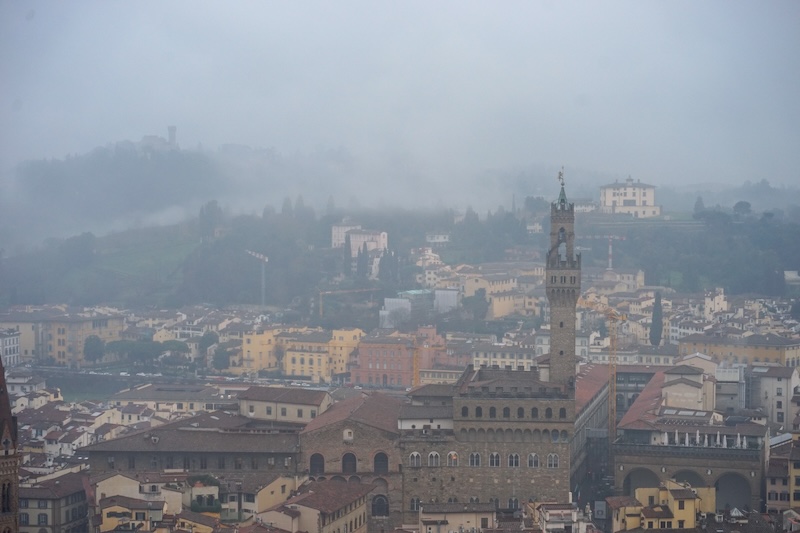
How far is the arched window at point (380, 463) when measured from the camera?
3192 cm

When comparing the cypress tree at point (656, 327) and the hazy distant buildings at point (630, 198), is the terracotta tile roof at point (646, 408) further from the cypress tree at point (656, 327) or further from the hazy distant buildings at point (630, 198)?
the hazy distant buildings at point (630, 198)

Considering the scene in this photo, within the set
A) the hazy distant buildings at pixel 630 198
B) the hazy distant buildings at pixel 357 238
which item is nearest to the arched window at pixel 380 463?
the hazy distant buildings at pixel 357 238

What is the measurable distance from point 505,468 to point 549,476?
0.98 m

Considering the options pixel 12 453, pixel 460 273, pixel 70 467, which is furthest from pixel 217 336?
pixel 12 453

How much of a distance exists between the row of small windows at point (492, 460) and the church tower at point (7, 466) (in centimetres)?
1216

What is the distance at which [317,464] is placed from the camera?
32000 millimetres

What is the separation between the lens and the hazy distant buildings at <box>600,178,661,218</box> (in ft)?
324

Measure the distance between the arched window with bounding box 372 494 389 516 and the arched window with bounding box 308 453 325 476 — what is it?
1379mm

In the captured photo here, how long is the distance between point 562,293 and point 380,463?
6113mm

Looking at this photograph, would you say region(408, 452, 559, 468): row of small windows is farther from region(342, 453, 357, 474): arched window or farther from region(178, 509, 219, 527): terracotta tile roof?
region(178, 509, 219, 527): terracotta tile roof

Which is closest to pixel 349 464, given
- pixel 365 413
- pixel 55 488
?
pixel 365 413

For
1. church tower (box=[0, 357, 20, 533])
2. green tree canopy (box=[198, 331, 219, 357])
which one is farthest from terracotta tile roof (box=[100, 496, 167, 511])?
green tree canopy (box=[198, 331, 219, 357])

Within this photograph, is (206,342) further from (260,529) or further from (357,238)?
(260,529)

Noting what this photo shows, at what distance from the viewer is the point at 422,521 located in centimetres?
2816
